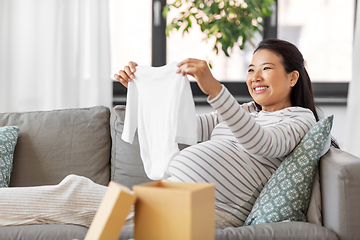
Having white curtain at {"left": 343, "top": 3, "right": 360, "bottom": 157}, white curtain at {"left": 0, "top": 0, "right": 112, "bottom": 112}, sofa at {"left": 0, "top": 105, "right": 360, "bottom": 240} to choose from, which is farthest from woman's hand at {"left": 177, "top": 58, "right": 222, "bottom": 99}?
white curtain at {"left": 343, "top": 3, "right": 360, "bottom": 157}

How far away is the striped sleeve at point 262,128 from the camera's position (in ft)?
3.68

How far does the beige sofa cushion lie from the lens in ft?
5.73

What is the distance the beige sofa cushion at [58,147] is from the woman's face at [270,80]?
748 millimetres

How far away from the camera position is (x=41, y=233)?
1.20 m

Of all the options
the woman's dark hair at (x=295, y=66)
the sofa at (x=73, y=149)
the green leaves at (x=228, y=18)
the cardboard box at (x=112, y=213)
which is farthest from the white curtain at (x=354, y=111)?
the cardboard box at (x=112, y=213)

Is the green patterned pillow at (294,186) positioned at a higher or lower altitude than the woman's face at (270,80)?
lower

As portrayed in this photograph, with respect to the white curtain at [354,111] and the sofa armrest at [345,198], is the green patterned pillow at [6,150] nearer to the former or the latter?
the sofa armrest at [345,198]

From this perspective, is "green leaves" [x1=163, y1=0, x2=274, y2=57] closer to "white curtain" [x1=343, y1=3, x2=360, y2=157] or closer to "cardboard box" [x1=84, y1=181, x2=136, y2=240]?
"white curtain" [x1=343, y1=3, x2=360, y2=157]

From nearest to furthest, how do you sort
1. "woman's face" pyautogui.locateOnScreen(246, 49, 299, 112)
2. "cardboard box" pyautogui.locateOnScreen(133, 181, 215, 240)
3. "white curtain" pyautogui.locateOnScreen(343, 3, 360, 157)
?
"cardboard box" pyautogui.locateOnScreen(133, 181, 215, 240), "woman's face" pyautogui.locateOnScreen(246, 49, 299, 112), "white curtain" pyautogui.locateOnScreen(343, 3, 360, 157)

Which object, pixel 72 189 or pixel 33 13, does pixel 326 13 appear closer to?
pixel 33 13

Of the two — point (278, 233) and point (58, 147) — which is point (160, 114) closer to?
point (278, 233)

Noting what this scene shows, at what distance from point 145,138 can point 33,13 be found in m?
1.48

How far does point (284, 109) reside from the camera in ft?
4.84

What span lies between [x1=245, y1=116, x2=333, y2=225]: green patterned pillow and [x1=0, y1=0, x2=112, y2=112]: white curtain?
142 centimetres
